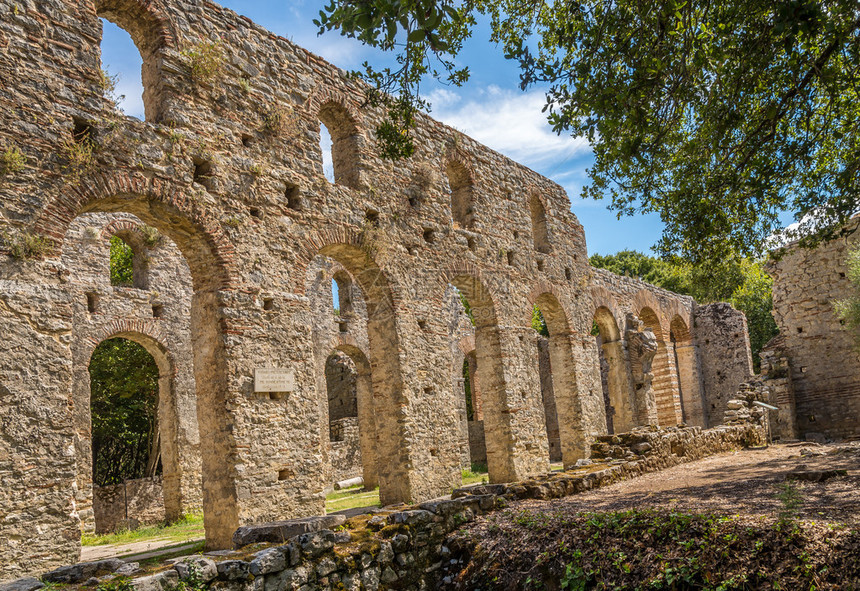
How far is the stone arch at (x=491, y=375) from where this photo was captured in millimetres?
13156

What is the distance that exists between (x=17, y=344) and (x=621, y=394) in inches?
615

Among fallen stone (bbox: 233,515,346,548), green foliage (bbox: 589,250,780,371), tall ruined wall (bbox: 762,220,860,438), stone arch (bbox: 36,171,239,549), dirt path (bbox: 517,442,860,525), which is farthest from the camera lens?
green foliage (bbox: 589,250,780,371)

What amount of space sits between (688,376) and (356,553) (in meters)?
19.9

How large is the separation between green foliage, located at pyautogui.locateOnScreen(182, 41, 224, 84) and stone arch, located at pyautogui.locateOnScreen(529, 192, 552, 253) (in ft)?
28.4

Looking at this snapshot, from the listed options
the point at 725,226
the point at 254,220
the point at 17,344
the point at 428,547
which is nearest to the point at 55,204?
the point at 17,344

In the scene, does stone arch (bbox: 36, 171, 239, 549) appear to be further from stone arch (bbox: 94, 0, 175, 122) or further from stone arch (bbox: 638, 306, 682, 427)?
stone arch (bbox: 638, 306, 682, 427)

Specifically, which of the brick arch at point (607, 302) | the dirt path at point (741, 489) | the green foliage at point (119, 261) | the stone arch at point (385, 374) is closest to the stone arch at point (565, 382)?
the brick arch at point (607, 302)

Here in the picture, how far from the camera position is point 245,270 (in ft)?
29.7

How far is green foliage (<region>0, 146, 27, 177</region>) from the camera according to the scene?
694 centimetres

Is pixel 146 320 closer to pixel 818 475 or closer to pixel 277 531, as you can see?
pixel 277 531

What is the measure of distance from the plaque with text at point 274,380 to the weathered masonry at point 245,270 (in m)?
0.04

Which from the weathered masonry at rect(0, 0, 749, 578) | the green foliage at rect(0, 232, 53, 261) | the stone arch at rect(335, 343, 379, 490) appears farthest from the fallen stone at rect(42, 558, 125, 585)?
the stone arch at rect(335, 343, 379, 490)

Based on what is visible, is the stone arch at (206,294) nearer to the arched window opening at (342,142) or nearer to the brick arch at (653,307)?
the arched window opening at (342,142)

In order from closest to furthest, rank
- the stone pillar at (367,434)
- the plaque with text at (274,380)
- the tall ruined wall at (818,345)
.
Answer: the plaque with text at (274,380) → the tall ruined wall at (818,345) → the stone pillar at (367,434)
